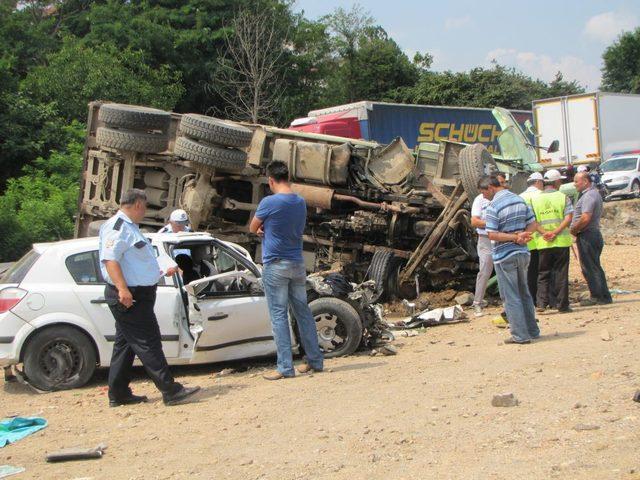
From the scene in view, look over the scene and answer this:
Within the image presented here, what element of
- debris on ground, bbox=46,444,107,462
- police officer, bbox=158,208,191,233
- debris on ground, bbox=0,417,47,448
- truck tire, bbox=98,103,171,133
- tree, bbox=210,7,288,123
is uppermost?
tree, bbox=210,7,288,123

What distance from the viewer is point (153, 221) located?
10.5 meters

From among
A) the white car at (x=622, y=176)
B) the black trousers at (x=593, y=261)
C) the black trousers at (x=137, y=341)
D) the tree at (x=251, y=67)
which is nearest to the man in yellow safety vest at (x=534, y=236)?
the black trousers at (x=593, y=261)

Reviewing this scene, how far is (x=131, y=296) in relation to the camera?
5711 millimetres

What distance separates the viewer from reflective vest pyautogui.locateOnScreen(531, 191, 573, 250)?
8680 mm

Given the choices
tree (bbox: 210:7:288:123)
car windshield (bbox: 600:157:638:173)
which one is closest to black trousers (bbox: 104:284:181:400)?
tree (bbox: 210:7:288:123)

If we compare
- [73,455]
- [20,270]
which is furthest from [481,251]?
[73,455]

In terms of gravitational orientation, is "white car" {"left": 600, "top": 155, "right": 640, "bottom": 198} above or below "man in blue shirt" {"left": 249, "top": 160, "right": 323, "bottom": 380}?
above

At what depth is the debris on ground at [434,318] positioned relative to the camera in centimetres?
926

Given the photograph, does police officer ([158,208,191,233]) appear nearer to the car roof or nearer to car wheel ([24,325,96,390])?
the car roof

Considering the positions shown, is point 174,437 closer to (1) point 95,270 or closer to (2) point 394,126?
(1) point 95,270

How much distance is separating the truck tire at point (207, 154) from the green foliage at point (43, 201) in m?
5.73

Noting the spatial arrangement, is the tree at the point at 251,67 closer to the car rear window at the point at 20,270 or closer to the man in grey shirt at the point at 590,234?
the man in grey shirt at the point at 590,234

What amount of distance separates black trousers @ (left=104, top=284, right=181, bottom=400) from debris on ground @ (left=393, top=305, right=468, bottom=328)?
393 centimetres

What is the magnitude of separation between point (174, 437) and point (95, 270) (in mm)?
2286
